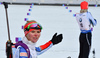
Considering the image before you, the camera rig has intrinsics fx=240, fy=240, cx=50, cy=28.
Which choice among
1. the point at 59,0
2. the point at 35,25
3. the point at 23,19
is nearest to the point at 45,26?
the point at 23,19

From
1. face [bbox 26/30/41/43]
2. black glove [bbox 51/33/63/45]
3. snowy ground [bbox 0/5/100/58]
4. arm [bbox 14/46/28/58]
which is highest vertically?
face [bbox 26/30/41/43]

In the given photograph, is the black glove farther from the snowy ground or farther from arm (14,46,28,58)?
the snowy ground

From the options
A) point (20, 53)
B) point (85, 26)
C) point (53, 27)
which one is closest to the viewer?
point (20, 53)

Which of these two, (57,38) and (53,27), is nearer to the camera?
(57,38)

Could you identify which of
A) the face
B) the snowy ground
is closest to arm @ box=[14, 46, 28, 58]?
the face

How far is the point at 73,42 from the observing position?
701 cm

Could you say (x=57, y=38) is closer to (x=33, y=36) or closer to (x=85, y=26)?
(x=33, y=36)

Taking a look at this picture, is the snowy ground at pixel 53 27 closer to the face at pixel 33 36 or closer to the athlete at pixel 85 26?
the athlete at pixel 85 26

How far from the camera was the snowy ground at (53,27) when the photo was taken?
6379 mm

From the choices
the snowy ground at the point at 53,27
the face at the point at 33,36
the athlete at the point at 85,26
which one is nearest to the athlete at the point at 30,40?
the face at the point at 33,36

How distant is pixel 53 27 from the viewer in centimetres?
834

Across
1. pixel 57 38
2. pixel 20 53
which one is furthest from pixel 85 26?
pixel 20 53

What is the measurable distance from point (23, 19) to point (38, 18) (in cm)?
60

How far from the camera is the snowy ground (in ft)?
20.9
